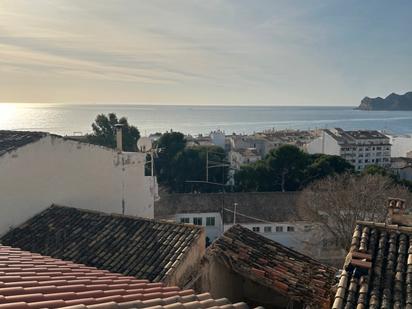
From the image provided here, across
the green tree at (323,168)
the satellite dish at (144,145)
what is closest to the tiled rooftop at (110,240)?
the satellite dish at (144,145)

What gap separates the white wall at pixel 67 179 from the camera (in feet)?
32.7

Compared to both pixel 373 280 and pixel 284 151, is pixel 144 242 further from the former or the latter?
pixel 284 151

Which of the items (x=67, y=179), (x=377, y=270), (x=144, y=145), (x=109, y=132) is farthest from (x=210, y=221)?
(x=377, y=270)

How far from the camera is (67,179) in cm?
1158

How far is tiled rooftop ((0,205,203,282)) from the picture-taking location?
8.53m

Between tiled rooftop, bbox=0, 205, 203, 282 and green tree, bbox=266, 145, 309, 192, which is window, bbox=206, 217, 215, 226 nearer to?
green tree, bbox=266, 145, 309, 192

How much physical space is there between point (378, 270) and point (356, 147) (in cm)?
6113

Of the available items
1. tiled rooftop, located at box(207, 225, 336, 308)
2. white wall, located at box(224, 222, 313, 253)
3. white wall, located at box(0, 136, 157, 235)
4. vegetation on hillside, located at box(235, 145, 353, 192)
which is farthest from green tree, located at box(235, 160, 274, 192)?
Result: tiled rooftop, located at box(207, 225, 336, 308)

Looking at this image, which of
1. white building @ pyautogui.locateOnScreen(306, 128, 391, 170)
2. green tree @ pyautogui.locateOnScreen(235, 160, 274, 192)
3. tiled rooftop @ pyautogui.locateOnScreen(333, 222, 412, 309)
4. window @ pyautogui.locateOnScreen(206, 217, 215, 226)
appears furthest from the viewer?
white building @ pyautogui.locateOnScreen(306, 128, 391, 170)

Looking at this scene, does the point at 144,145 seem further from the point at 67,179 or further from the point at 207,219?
the point at 207,219

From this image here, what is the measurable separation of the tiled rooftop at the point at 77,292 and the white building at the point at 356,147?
60208 mm

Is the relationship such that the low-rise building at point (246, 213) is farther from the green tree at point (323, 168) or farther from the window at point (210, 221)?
the green tree at point (323, 168)

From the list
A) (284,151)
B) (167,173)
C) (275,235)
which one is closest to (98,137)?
(167,173)

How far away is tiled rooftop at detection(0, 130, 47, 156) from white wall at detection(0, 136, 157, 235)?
0.44 feet
